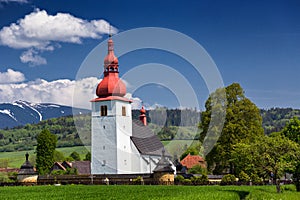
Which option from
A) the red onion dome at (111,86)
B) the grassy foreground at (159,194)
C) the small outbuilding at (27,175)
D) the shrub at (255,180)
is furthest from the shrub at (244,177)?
the small outbuilding at (27,175)

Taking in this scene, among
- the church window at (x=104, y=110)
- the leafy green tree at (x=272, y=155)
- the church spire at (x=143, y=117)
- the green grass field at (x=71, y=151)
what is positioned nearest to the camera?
the leafy green tree at (x=272, y=155)

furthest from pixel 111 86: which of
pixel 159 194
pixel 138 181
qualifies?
pixel 159 194

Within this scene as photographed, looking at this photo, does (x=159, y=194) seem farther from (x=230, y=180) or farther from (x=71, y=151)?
(x=71, y=151)

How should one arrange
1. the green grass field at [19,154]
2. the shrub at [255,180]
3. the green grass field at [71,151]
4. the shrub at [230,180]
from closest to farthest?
the shrub at [255,180] → the shrub at [230,180] → the green grass field at [71,151] → the green grass field at [19,154]

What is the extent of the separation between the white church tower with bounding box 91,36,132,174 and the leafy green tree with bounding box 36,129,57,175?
21603 mm

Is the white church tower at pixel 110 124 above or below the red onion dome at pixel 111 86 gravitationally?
below

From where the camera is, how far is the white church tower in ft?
219

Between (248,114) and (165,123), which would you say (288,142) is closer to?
(248,114)

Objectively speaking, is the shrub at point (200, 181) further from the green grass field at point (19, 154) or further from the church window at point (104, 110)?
the green grass field at point (19, 154)

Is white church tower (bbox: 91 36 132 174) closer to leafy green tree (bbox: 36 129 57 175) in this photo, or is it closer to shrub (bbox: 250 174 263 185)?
leafy green tree (bbox: 36 129 57 175)

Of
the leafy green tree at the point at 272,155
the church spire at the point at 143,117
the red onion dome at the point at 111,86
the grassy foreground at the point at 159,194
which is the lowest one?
the grassy foreground at the point at 159,194

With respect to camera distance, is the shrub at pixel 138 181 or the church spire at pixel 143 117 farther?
the church spire at pixel 143 117

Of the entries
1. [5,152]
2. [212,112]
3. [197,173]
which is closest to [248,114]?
[212,112]

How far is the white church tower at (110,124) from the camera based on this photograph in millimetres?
66625
